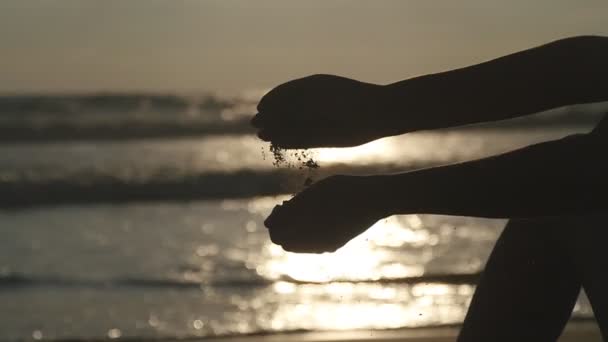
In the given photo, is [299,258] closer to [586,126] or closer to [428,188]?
[428,188]

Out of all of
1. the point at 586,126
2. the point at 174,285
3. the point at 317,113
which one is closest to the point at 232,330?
the point at 174,285

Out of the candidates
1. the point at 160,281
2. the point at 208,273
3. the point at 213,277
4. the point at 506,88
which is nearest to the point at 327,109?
the point at 506,88

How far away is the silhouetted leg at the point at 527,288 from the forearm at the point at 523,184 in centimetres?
52

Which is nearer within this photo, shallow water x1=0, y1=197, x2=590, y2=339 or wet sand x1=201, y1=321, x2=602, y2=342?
wet sand x1=201, y1=321, x2=602, y2=342

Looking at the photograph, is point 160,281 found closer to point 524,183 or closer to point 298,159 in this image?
point 298,159

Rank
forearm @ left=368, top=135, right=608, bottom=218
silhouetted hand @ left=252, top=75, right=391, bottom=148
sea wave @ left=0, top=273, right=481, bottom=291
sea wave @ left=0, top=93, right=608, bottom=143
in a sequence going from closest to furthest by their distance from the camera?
forearm @ left=368, top=135, right=608, bottom=218 → silhouetted hand @ left=252, top=75, right=391, bottom=148 → sea wave @ left=0, top=273, right=481, bottom=291 → sea wave @ left=0, top=93, right=608, bottom=143

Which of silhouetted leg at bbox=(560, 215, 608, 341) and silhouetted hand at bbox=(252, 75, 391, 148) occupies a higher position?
silhouetted hand at bbox=(252, 75, 391, 148)

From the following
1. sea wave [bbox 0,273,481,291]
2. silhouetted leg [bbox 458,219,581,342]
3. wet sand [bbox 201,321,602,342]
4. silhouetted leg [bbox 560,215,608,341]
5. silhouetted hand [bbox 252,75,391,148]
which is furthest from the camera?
sea wave [bbox 0,273,481,291]

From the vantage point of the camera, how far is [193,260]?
605 centimetres

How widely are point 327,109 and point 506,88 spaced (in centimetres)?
24

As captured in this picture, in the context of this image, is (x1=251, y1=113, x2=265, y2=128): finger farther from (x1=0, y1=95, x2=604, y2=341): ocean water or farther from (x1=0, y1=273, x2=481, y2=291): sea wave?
(x1=0, y1=273, x2=481, y2=291): sea wave

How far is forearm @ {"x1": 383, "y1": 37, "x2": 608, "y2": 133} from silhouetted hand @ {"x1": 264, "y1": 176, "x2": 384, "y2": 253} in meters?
0.13

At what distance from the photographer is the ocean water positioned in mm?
4711

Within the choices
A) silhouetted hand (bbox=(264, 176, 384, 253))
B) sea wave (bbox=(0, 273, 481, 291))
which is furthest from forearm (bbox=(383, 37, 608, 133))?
sea wave (bbox=(0, 273, 481, 291))
